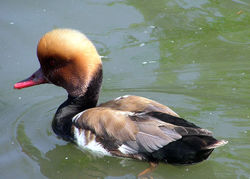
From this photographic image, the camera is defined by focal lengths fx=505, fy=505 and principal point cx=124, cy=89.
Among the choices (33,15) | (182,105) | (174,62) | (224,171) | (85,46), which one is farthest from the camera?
(33,15)

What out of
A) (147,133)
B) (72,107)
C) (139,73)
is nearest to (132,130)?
(147,133)

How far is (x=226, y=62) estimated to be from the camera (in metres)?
6.49

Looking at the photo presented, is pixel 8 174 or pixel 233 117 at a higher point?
pixel 233 117

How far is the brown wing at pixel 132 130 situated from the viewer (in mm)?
4355

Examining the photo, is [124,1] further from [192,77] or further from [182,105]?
[182,105]

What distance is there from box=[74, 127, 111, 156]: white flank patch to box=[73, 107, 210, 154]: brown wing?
0.25 feet

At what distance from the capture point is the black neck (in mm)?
5094

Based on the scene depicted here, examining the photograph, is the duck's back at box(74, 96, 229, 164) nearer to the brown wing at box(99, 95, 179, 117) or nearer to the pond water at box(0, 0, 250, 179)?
the brown wing at box(99, 95, 179, 117)

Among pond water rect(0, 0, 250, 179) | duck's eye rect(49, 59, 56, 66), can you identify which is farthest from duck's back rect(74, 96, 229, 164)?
duck's eye rect(49, 59, 56, 66)

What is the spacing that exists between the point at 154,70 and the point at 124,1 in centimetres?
210

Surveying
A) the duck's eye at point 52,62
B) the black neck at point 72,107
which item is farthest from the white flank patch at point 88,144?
the duck's eye at point 52,62

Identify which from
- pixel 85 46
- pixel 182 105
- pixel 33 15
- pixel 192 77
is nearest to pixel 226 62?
pixel 192 77

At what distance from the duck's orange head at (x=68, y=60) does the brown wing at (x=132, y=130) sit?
46cm

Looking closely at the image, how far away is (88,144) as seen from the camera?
481 cm
